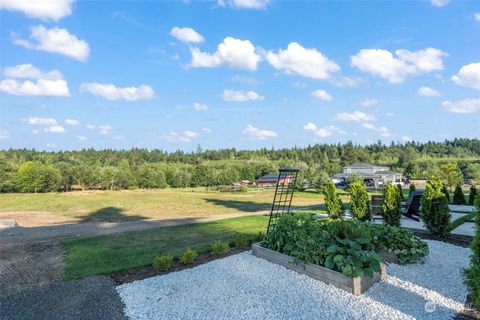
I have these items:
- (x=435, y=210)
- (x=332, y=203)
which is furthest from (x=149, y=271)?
(x=435, y=210)

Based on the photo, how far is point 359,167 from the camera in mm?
58812

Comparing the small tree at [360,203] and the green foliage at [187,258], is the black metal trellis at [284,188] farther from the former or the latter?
the small tree at [360,203]

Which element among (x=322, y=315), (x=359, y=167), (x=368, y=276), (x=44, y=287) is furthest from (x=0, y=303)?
(x=359, y=167)

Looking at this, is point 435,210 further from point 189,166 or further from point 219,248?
point 189,166

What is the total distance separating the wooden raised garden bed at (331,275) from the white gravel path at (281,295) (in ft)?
0.29

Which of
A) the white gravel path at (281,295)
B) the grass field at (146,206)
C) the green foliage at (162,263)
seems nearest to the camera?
the white gravel path at (281,295)

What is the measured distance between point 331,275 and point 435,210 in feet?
15.3

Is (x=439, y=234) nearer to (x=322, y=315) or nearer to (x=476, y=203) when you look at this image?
(x=476, y=203)

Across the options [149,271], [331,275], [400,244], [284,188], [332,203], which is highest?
[284,188]

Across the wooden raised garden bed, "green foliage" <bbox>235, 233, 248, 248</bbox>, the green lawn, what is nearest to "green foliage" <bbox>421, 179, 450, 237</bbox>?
the wooden raised garden bed

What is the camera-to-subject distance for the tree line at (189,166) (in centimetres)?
4122

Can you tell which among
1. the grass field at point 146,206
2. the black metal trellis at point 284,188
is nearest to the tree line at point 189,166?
the grass field at point 146,206

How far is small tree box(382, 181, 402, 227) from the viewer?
8141 mm

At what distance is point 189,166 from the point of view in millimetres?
57812
